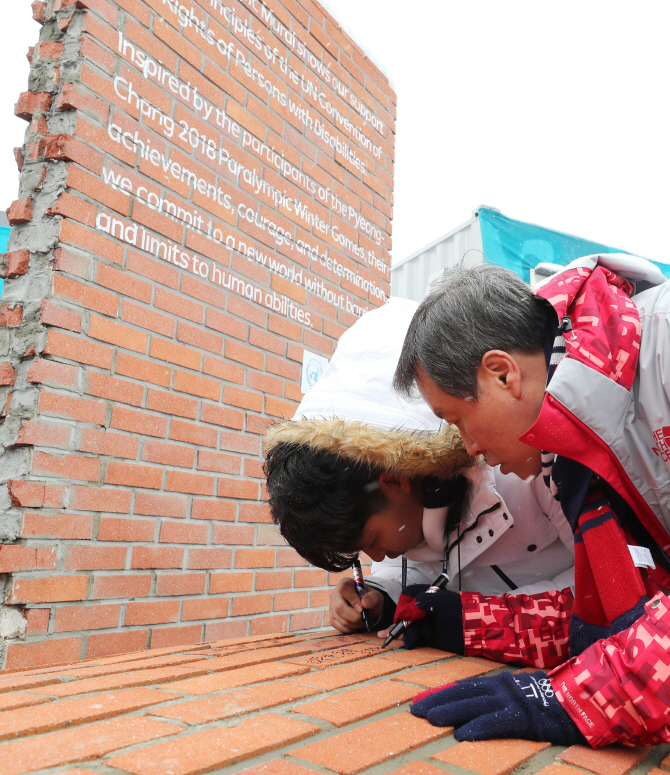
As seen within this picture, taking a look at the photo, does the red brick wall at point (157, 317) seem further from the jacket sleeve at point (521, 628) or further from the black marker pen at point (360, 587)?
the jacket sleeve at point (521, 628)

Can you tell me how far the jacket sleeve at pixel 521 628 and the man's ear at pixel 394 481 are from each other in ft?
1.37

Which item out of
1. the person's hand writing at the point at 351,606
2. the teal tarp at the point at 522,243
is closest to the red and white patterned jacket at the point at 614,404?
the person's hand writing at the point at 351,606

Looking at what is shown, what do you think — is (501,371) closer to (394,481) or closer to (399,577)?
(394,481)

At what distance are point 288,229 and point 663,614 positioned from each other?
8.03ft

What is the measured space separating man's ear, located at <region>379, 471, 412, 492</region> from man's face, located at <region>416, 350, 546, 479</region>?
0.41 metres

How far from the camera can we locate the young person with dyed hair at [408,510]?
1.82 metres

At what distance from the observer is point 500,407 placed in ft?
5.15

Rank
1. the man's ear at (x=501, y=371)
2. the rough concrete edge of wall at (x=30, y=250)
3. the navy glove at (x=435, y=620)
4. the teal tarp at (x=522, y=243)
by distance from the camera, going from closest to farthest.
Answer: the man's ear at (x=501, y=371) < the navy glove at (x=435, y=620) < the rough concrete edge of wall at (x=30, y=250) < the teal tarp at (x=522, y=243)

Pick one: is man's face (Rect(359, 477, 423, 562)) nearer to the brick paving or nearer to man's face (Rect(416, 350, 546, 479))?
man's face (Rect(416, 350, 546, 479))

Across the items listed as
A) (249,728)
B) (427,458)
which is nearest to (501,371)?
(427,458)

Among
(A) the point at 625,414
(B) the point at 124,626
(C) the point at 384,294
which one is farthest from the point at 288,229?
(A) the point at 625,414

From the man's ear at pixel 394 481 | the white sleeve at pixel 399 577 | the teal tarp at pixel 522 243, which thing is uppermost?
the teal tarp at pixel 522 243

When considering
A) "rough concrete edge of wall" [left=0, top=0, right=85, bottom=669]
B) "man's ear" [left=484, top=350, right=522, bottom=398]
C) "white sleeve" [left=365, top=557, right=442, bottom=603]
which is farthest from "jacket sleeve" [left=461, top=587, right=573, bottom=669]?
"rough concrete edge of wall" [left=0, top=0, right=85, bottom=669]

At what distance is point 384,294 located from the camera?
3744mm
